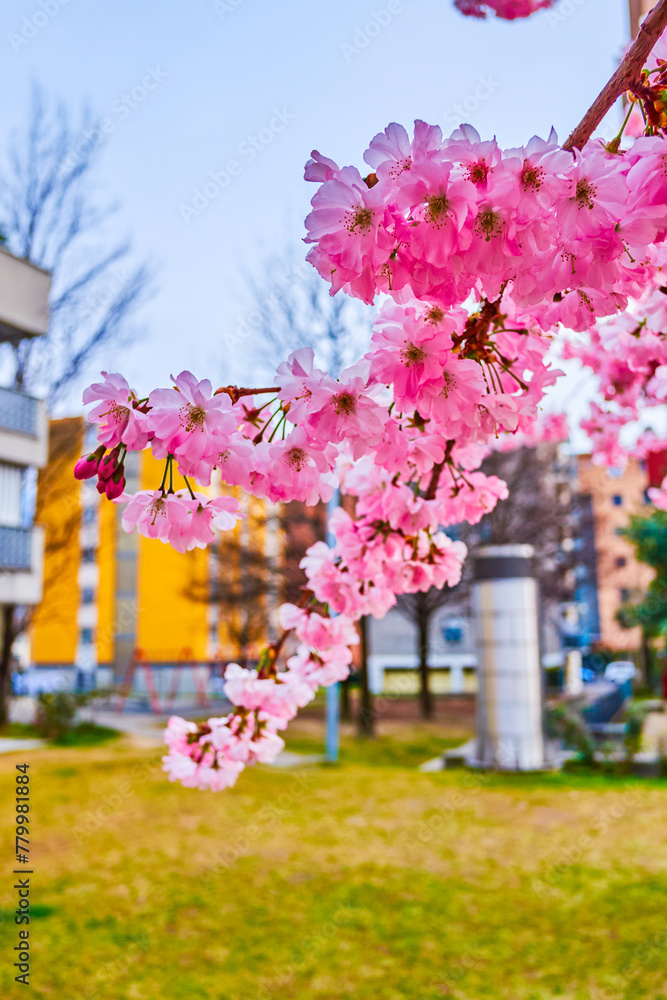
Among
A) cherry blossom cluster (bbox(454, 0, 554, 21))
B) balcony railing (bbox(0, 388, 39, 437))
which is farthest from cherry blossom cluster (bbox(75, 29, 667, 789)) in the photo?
balcony railing (bbox(0, 388, 39, 437))

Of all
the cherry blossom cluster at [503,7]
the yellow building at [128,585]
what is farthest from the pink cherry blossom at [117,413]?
the yellow building at [128,585]

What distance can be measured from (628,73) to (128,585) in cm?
3571

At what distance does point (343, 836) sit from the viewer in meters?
6.50

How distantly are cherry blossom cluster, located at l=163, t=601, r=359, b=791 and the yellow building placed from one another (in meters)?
3.07

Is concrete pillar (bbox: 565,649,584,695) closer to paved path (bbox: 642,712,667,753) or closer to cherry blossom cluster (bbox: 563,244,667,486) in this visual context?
paved path (bbox: 642,712,667,753)

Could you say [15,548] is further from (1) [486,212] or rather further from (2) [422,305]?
(1) [486,212]

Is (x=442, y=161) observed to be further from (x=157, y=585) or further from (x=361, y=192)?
(x=157, y=585)

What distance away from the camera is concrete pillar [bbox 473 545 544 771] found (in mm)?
9336

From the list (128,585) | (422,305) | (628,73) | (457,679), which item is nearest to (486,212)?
(422,305)

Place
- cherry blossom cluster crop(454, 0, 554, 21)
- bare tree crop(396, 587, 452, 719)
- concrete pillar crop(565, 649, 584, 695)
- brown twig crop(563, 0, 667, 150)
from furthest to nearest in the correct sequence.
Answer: concrete pillar crop(565, 649, 584, 695)
bare tree crop(396, 587, 452, 719)
cherry blossom cluster crop(454, 0, 554, 21)
brown twig crop(563, 0, 667, 150)

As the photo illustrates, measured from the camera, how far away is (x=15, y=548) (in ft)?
44.2

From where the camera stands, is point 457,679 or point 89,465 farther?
point 457,679

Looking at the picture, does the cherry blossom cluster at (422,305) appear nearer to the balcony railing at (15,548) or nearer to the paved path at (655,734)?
the paved path at (655,734)

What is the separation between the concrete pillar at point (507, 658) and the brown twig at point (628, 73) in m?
8.62
